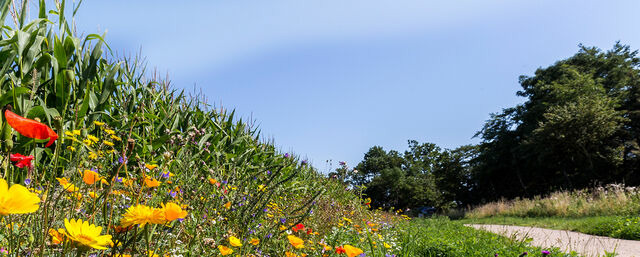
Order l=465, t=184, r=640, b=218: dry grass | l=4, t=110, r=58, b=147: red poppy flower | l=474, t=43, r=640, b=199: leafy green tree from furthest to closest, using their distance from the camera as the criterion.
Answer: l=474, t=43, r=640, b=199: leafy green tree < l=465, t=184, r=640, b=218: dry grass < l=4, t=110, r=58, b=147: red poppy flower

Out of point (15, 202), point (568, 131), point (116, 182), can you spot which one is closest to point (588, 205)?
point (568, 131)

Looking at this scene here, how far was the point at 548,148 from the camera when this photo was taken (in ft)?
66.5

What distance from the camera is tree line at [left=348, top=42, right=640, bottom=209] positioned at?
62.9 ft

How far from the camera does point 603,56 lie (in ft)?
81.7

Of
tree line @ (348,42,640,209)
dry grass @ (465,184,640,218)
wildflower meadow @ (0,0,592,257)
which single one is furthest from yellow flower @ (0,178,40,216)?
tree line @ (348,42,640,209)

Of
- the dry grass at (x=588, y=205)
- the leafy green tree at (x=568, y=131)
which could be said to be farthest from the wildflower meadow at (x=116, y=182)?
the leafy green tree at (x=568, y=131)

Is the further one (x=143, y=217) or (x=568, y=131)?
(x=568, y=131)

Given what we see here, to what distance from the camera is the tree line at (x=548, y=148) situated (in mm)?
19172

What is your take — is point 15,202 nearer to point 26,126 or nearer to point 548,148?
point 26,126

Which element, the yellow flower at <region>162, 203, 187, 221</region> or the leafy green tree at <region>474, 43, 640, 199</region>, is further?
the leafy green tree at <region>474, 43, 640, 199</region>

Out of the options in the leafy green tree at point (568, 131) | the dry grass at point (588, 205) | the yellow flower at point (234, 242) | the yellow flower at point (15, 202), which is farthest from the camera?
the leafy green tree at point (568, 131)

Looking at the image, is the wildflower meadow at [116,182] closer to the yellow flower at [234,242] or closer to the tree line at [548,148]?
the yellow flower at [234,242]

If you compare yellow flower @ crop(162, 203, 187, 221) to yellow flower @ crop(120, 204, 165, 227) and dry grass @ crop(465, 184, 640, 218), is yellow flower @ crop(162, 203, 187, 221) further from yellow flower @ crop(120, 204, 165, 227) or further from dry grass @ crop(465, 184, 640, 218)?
dry grass @ crop(465, 184, 640, 218)

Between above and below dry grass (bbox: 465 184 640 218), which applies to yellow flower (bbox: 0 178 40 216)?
above
